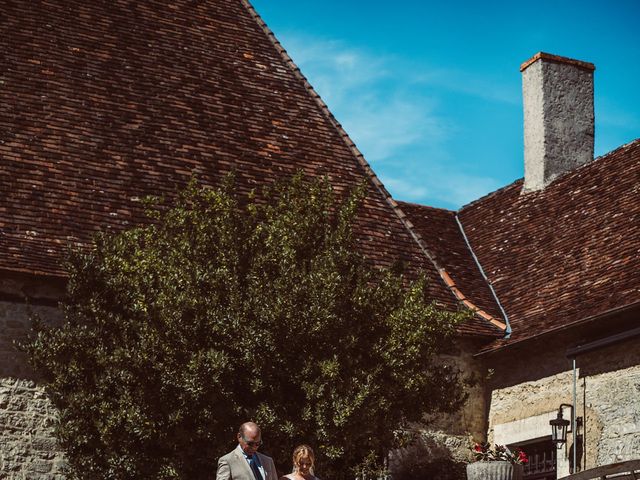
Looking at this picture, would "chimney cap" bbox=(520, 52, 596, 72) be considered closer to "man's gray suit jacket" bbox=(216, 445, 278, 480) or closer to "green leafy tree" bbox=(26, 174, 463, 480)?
"green leafy tree" bbox=(26, 174, 463, 480)

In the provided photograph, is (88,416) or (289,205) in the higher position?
(289,205)

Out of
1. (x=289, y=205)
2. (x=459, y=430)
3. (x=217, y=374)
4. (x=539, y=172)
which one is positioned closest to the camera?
(x=217, y=374)

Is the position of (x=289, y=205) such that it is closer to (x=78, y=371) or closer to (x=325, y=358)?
(x=325, y=358)

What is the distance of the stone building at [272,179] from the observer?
41.1 feet

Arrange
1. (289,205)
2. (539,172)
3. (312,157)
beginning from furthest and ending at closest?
(539,172) → (312,157) → (289,205)

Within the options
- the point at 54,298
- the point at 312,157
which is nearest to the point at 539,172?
the point at 312,157

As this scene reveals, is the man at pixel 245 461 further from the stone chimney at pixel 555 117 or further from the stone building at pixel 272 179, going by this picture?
the stone chimney at pixel 555 117

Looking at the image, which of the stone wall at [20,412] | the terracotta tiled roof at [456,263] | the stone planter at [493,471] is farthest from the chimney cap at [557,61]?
the stone wall at [20,412]

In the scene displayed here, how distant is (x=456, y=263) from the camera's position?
1673 centimetres

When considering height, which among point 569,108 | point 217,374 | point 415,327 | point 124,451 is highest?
point 569,108

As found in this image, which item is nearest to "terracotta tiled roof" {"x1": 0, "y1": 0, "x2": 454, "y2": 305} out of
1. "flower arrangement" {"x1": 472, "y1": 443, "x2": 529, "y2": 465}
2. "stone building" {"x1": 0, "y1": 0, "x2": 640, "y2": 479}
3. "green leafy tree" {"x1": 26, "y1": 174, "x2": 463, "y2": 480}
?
"stone building" {"x1": 0, "y1": 0, "x2": 640, "y2": 479}

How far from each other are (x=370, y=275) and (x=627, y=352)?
323cm

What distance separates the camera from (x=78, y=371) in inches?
439

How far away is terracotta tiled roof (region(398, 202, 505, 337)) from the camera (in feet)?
49.0
